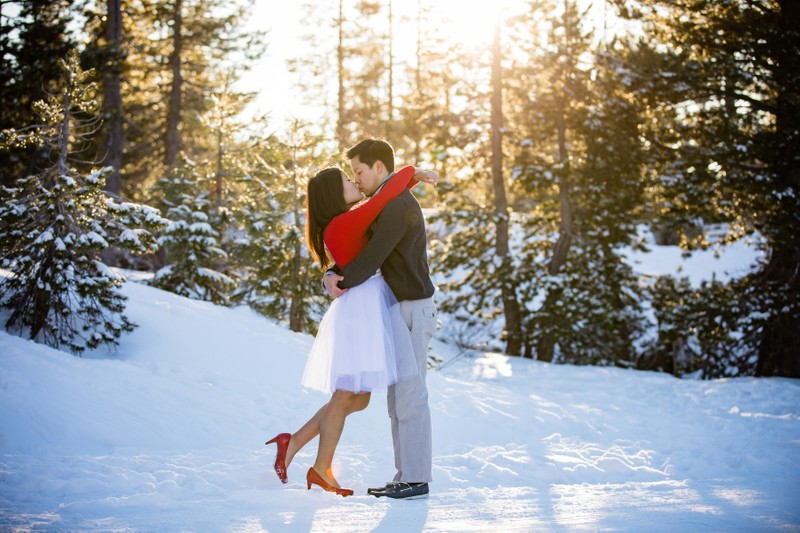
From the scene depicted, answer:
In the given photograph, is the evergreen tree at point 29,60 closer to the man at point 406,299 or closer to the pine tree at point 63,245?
the pine tree at point 63,245

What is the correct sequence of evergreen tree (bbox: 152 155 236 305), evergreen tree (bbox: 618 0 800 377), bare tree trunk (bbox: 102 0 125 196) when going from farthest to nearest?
1. bare tree trunk (bbox: 102 0 125 196)
2. evergreen tree (bbox: 152 155 236 305)
3. evergreen tree (bbox: 618 0 800 377)

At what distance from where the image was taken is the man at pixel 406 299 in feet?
12.0

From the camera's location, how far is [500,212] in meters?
14.5

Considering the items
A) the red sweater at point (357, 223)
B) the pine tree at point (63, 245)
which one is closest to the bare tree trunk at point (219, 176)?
the pine tree at point (63, 245)

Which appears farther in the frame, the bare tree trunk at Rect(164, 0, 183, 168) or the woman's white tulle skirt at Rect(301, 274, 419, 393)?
the bare tree trunk at Rect(164, 0, 183, 168)

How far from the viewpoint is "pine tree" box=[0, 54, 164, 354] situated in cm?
621

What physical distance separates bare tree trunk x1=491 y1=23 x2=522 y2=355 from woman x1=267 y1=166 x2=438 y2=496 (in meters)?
10.5

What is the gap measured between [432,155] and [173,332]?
9.15 metres

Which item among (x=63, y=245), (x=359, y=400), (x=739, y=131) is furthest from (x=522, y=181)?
(x=359, y=400)

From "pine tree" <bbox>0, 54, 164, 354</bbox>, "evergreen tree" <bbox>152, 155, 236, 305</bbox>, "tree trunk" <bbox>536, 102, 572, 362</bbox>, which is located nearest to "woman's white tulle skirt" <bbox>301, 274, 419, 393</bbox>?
"pine tree" <bbox>0, 54, 164, 354</bbox>

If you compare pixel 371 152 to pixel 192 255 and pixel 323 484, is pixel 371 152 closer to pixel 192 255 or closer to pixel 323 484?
pixel 323 484

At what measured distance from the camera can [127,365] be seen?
5863mm

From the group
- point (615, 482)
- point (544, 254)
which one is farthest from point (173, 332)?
point (544, 254)

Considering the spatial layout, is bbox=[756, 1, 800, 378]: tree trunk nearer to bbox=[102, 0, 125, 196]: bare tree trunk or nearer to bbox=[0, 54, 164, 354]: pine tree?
bbox=[0, 54, 164, 354]: pine tree
